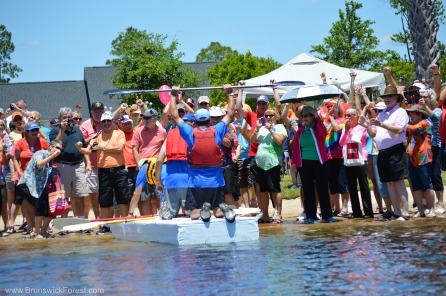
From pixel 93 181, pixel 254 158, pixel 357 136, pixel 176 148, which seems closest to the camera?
pixel 176 148

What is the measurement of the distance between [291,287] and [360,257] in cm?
190

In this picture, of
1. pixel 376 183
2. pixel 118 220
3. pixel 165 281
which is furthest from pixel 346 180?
pixel 165 281

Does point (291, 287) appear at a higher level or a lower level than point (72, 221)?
lower

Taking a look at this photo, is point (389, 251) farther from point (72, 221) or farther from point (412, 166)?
point (72, 221)

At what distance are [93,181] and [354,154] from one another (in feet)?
15.5

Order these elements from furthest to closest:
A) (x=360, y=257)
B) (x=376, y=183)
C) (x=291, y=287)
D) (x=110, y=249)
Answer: (x=376, y=183), (x=110, y=249), (x=360, y=257), (x=291, y=287)

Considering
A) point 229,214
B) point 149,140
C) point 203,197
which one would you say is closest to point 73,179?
point 149,140

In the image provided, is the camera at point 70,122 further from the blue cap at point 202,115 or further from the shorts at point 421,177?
the shorts at point 421,177

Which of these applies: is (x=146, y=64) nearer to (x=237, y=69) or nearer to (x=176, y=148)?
(x=237, y=69)

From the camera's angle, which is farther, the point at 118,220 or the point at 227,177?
the point at 227,177

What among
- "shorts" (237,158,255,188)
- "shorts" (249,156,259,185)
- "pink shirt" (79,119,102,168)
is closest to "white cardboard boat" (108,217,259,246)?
"shorts" (249,156,259,185)

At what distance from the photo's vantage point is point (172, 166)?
13.0 m

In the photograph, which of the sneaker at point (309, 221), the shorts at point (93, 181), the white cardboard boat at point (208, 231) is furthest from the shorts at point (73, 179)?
the sneaker at point (309, 221)

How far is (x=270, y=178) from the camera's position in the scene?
1464 centimetres
